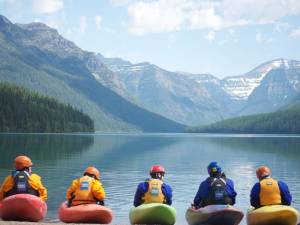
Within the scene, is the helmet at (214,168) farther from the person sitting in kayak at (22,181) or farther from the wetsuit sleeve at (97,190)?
the person sitting in kayak at (22,181)

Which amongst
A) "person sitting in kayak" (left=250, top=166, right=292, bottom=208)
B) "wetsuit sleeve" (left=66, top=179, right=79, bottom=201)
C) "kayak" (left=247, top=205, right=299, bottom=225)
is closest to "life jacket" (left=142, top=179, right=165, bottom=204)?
"wetsuit sleeve" (left=66, top=179, right=79, bottom=201)

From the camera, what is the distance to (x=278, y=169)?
76812mm

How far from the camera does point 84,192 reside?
76.4 ft

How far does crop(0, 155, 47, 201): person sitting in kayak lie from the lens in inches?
906

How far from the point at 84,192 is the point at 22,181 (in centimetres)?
266

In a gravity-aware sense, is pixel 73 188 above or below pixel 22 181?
below

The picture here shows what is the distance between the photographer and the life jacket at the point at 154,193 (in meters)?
23.4

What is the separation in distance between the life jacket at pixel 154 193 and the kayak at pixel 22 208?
4608mm

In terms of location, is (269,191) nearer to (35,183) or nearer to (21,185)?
(35,183)

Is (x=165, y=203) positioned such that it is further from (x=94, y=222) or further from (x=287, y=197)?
(x=287, y=197)

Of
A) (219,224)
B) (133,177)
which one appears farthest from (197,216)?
(133,177)

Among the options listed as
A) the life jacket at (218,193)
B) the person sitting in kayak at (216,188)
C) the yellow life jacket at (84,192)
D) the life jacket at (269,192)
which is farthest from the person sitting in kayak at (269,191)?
the yellow life jacket at (84,192)

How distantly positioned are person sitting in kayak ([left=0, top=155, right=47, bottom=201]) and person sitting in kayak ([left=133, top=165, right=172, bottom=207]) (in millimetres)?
4397

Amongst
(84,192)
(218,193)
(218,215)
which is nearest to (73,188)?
(84,192)
